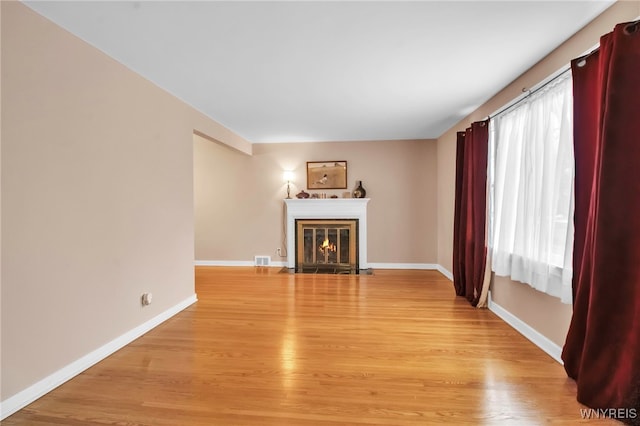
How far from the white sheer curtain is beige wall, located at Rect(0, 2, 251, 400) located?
3.37m

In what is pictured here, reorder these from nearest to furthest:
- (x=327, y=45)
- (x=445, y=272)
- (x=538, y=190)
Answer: (x=327, y=45) → (x=538, y=190) → (x=445, y=272)

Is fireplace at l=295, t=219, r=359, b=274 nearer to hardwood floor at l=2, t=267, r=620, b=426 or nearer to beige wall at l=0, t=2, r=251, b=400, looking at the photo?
hardwood floor at l=2, t=267, r=620, b=426

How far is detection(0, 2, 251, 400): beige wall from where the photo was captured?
5.47ft

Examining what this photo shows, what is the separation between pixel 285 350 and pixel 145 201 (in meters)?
1.83

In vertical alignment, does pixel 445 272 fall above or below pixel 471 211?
below

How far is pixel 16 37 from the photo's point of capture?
5.50 feet

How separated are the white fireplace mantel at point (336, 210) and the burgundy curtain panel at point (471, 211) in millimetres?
1753

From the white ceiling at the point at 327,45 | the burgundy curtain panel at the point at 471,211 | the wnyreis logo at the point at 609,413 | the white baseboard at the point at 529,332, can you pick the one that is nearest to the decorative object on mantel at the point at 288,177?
the white ceiling at the point at 327,45

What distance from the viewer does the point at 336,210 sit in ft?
17.4

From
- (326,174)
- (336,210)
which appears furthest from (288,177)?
(336,210)

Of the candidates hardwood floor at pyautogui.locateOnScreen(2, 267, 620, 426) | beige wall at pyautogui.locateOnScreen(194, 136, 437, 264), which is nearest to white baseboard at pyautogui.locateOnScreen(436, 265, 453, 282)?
beige wall at pyautogui.locateOnScreen(194, 136, 437, 264)

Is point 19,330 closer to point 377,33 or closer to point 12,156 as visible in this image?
point 12,156

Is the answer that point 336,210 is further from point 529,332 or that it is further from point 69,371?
point 69,371

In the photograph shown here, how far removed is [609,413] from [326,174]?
14.7ft
